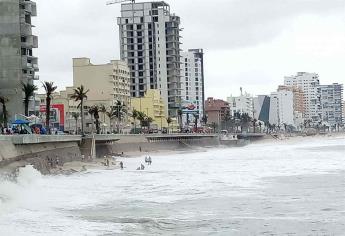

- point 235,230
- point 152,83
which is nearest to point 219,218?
point 235,230

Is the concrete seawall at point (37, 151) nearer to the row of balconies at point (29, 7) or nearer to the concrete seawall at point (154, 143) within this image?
the concrete seawall at point (154, 143)

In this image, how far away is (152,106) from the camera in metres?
163

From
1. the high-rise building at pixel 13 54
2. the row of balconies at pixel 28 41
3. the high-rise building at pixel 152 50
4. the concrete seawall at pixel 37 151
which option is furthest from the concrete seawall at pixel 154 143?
the high-rise building at pixel 152 50

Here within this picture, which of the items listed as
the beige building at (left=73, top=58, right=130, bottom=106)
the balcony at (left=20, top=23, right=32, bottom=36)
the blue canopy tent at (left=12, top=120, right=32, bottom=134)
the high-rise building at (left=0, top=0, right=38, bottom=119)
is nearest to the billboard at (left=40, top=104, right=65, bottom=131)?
the high-rise building at (left=0, top=0, right=38, bottom=119)

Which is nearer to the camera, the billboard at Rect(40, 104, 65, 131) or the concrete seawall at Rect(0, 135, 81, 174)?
the concrete seawall at Rect(0, 135, 81, 174)

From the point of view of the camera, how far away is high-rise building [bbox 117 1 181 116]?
176 metres

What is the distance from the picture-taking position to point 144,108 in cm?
16438

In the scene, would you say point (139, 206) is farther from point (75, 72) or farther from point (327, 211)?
point (75, 72)

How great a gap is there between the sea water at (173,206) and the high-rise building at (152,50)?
134 meters

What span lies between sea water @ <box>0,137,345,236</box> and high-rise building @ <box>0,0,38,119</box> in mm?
41511

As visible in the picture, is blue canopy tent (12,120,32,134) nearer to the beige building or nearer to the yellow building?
the beige building

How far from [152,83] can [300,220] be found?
156 metres

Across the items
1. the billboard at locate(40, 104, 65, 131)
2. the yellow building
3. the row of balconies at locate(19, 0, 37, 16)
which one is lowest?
the billboard at locate(40, 104, 65, 131)

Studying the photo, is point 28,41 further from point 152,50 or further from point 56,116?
point 152,50
